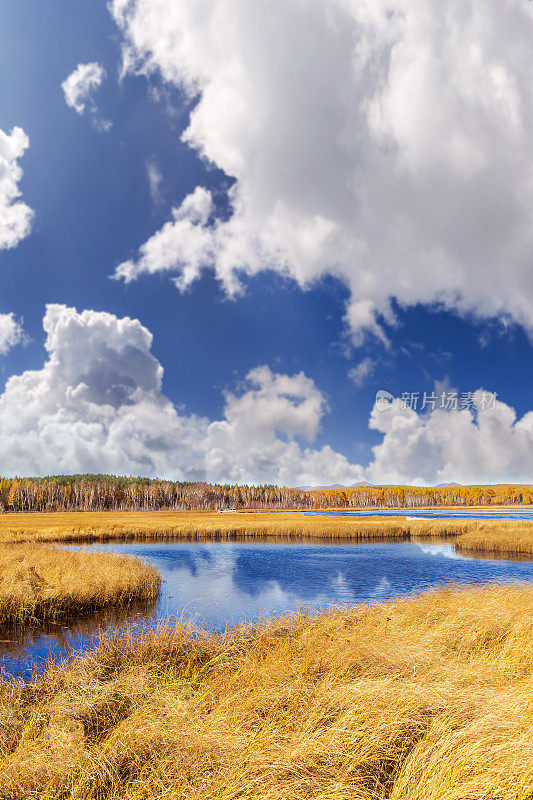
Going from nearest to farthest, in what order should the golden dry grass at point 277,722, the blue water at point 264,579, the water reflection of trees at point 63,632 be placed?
→ the golden dry grass at point 277,722, the water reflection of trees at point 63,632, the blue water at point 264,579

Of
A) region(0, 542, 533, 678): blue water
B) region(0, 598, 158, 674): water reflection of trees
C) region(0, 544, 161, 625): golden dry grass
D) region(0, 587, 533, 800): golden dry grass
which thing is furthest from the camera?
region(0, 544, 161, 625): golden dry grass

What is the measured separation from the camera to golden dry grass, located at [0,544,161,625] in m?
18.6

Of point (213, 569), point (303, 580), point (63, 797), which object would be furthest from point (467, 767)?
point (213, 569)

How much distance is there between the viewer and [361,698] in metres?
7.50

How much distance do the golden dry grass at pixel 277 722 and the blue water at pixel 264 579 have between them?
279 cm

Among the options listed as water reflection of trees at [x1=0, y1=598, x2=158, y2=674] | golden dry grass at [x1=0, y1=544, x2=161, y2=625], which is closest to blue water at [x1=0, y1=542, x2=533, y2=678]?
water reflection of trees at [x1=0, y1=598, x2=158, y2=674]

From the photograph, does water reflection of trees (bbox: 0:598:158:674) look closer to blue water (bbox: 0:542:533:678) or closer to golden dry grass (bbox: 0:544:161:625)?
blue water (bbox: 0:542:533:678)

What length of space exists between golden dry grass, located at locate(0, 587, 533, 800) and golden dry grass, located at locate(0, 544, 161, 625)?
940 centimetres

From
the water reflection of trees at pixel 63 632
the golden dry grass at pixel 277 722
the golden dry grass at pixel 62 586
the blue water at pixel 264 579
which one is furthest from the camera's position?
the golden dry grass at pixel 62 586

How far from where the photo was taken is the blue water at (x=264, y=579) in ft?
55.0

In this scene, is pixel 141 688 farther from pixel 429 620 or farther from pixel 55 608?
pixel 55 608

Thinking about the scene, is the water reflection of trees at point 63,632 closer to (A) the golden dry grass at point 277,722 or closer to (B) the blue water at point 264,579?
(B) the blue water at point 264,579

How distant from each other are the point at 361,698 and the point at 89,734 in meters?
4.55

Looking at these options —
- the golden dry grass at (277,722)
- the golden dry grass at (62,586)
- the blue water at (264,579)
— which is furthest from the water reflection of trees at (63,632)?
the golden dry grass at (277,722)
